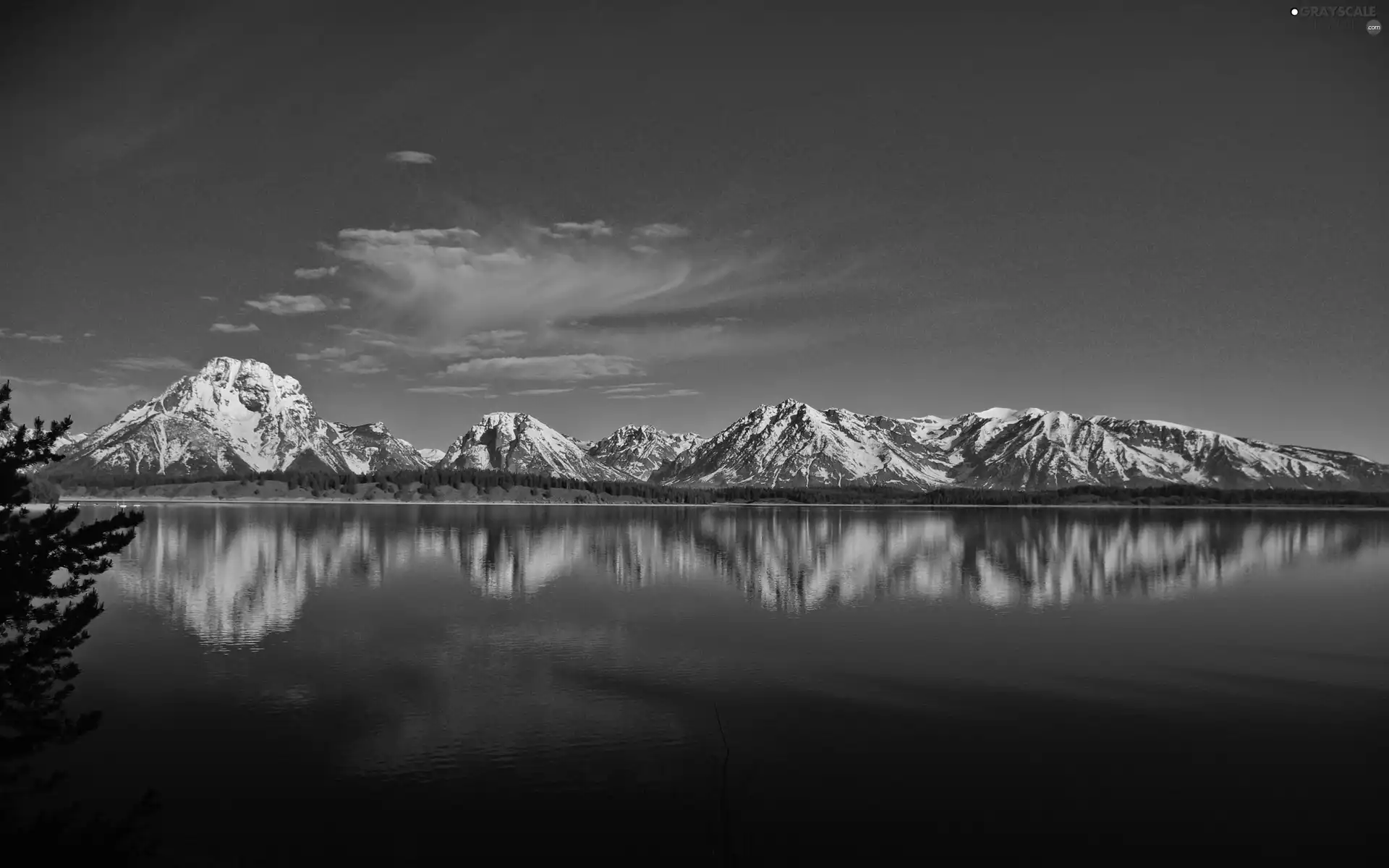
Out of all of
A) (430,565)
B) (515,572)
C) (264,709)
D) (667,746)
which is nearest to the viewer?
(667,746)

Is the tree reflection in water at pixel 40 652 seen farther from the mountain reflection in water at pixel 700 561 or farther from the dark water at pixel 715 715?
the mountain reflection in water at pixel 700 561

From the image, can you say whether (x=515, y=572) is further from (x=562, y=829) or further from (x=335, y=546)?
(x=562, y=829)

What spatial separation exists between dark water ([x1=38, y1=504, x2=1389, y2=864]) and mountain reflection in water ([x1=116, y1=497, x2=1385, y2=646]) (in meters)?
1.23

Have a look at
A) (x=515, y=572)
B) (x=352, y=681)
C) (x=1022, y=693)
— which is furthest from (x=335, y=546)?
(x=1022, y=693)

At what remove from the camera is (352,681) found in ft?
127

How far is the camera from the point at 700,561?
324 feet

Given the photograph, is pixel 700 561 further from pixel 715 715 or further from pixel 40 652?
pixel 40 652

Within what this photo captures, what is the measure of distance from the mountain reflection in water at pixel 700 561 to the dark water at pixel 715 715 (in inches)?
48.4

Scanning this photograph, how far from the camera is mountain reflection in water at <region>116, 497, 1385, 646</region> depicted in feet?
221

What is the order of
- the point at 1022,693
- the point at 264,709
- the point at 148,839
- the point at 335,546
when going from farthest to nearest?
the point at 335,546
the point at 1022,693
the point at 264,709
the point at 148,839

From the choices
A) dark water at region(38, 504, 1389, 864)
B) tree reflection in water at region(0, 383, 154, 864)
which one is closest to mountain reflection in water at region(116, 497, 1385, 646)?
dark water at region(38, 504, 1389, 864)

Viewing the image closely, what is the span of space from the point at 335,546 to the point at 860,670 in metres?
90.3

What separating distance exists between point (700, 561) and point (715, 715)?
64697mm

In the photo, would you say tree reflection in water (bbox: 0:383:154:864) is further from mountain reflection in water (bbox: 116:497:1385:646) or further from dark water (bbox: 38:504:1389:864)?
mountain reflection in water (bbox: 116:497:1385:646)
